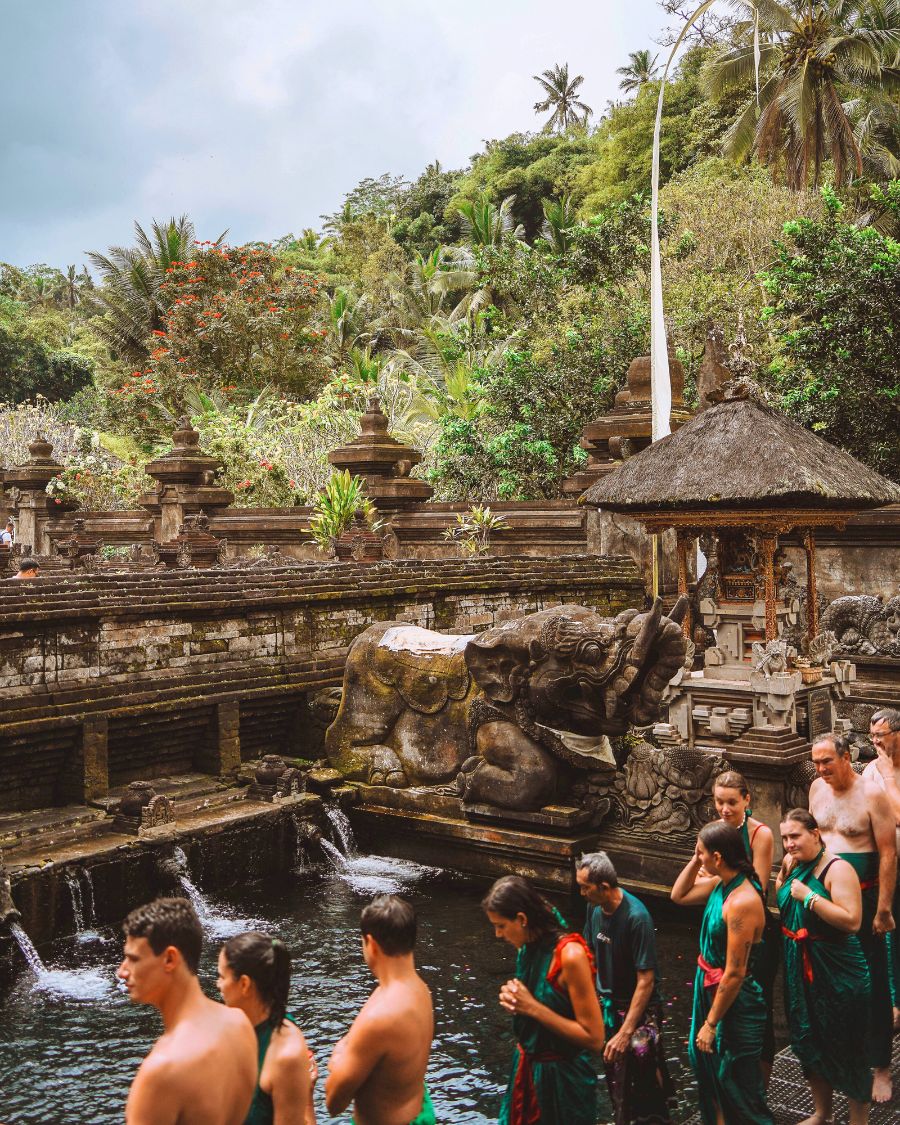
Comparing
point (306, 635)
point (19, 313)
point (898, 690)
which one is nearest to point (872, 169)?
point (898, 690)

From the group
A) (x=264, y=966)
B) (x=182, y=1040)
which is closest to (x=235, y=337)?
(x=264, y=966)

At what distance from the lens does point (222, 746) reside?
10.0m

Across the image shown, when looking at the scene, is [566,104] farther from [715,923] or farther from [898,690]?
[715,923]

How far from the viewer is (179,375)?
31.2 metres

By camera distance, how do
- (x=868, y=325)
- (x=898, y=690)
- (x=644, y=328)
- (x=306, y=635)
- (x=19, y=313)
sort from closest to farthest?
(x=306, y=635), (x=898, y=690), (x=868, y=325), (x=644, y=328), (x=19, y=313)

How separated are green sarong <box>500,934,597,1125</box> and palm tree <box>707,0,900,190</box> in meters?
26.0

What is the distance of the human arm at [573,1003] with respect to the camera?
3832 mm

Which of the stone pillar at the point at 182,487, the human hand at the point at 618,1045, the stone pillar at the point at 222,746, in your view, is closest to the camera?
the human hand at the point at 618,1045

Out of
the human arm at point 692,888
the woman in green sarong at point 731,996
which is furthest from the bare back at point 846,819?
the woman in green sarong at point 731,996

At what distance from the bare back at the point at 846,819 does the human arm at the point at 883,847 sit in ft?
0.08

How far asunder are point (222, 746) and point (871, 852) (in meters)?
6.14

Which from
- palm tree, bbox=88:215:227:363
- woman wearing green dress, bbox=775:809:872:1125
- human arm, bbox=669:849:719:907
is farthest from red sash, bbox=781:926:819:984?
palm tree, bbox=88:215:227:363

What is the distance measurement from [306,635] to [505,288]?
16.7 m

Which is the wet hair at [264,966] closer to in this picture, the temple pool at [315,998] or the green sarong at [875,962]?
the temple pool at [315,998]
